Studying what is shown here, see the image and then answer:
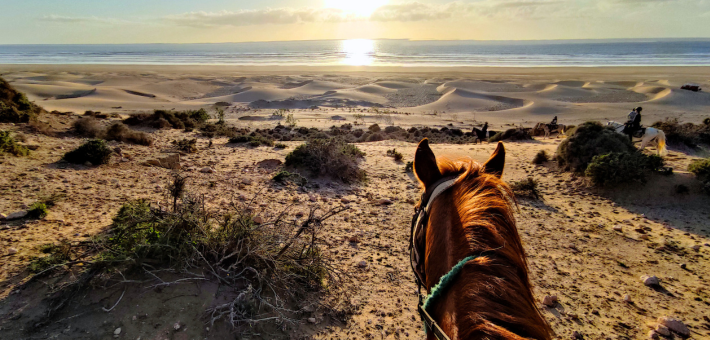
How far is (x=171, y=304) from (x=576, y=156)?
9360 millimetres

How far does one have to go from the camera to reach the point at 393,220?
20.0ft

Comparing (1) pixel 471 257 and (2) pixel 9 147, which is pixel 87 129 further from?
(1) pixel 471 257

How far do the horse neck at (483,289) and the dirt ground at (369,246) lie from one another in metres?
0.24

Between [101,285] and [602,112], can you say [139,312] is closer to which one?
[101,285]

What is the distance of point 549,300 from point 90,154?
827cm

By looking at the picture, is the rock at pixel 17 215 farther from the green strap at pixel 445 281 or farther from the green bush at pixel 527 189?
the green bush at pixel 527 189

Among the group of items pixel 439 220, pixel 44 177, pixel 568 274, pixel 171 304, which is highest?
pixel 439 220

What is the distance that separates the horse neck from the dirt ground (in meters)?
0.24

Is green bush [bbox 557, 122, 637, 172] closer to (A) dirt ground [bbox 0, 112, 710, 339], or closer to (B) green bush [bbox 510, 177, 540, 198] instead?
(A) dirt ground [bbox 0, 112, 710, 339]

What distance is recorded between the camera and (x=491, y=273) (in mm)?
1352

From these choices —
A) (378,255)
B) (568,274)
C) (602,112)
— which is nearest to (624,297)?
(568,274)

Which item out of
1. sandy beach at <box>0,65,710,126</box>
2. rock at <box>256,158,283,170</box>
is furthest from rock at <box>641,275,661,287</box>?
sandy beach at <box>0,65,710,126</box>

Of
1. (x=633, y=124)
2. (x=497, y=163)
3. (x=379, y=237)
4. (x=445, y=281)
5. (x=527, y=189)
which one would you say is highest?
(x=497, y=163)

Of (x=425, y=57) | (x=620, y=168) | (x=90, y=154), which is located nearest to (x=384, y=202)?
(x=620, y=168)
